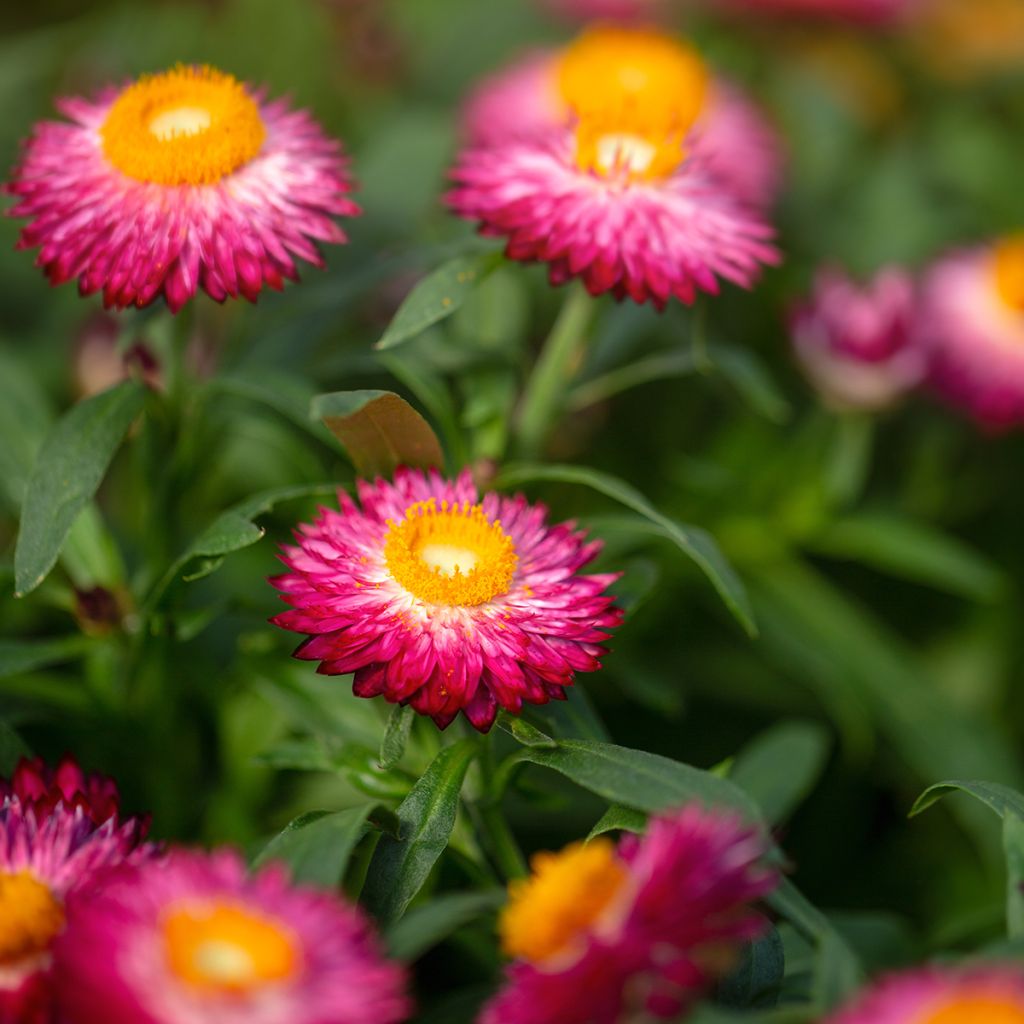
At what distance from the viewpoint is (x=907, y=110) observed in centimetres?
236

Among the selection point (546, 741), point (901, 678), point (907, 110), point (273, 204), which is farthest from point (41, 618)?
point (907, 110)

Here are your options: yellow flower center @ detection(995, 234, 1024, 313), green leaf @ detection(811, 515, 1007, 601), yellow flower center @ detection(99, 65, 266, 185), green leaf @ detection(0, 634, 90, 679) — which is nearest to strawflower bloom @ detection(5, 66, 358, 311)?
yellow flower center @ detection(99, 65, 266, 185)

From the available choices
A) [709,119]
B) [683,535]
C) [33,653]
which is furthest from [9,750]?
[709,119]

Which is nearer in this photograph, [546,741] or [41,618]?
[546,741]

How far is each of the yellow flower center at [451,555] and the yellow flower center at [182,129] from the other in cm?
29

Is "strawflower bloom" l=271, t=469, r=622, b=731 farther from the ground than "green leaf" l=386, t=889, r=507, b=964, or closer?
farther from the ground

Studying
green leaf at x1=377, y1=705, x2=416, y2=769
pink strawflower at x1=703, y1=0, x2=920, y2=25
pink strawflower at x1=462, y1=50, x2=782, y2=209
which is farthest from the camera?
pink strawflower at x1=703, y1=0, x2=920, y2=25

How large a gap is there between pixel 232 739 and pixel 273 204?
1.54 feet

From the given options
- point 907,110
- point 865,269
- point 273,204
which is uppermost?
point 907,110

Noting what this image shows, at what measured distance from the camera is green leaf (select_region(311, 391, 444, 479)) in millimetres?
802

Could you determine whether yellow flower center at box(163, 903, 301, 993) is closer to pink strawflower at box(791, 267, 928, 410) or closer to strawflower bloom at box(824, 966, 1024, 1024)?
strawflower bloom at box(824, 966, 1024, 1024)

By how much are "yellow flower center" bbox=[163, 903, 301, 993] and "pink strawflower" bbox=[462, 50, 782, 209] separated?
1.18 metres

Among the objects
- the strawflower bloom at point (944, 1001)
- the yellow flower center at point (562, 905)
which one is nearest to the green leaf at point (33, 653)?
the yellow flower center at point (562, 905)

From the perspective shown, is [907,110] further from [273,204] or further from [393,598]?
[393,598]
